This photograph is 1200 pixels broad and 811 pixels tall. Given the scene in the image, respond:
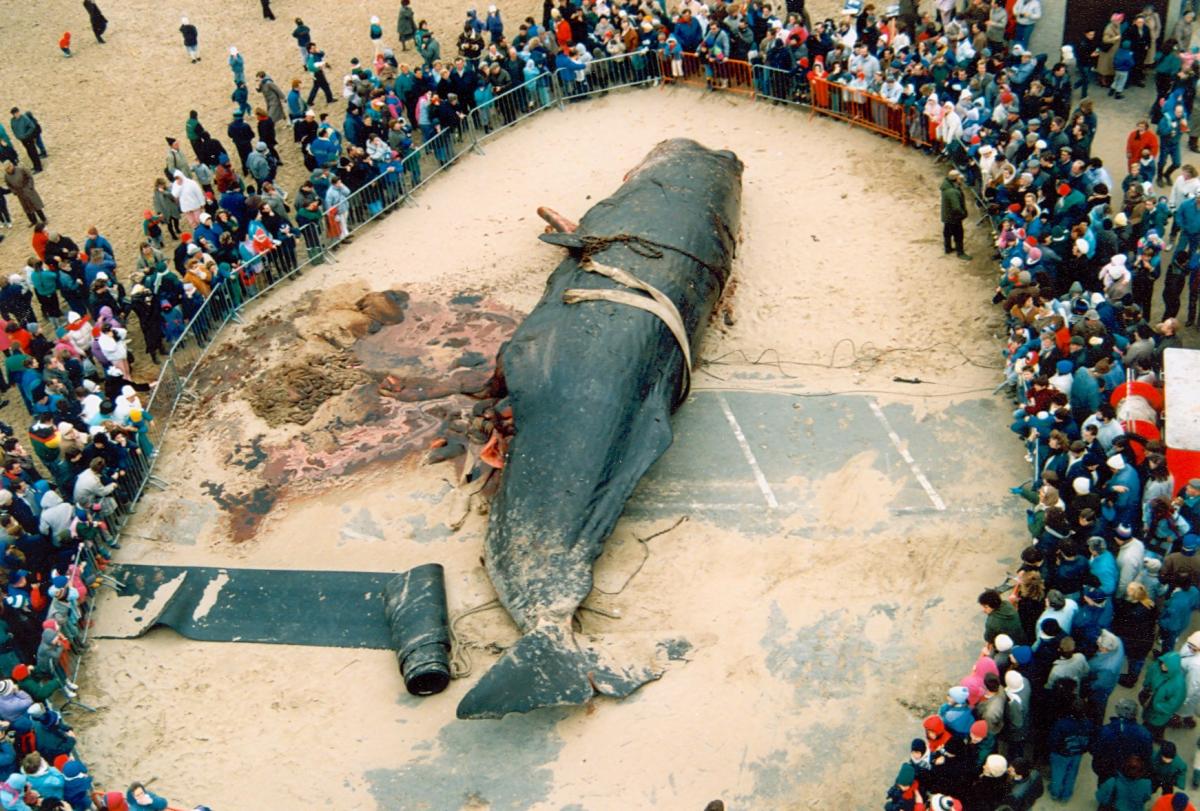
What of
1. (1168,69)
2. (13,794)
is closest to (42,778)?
(13,794)

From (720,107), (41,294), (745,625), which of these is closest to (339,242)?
(41,294)

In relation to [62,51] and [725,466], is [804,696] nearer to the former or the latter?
[725,466]

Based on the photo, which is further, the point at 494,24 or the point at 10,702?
the point at 494,24

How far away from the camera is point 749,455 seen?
19.2 metres

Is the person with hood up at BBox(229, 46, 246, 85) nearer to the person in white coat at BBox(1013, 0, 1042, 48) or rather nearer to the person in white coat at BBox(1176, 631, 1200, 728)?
the person in white coat at BBox(1013, 0, 1042, 48)

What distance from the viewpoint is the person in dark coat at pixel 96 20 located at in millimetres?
33344

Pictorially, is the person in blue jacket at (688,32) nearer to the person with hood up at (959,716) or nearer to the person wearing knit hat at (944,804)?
the person with hood up at (959,716)

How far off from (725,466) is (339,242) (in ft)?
32.1

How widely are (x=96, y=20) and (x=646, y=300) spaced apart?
20.7 meters

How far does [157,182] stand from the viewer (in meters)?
25.4

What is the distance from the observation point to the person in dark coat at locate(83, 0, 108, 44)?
33.3m

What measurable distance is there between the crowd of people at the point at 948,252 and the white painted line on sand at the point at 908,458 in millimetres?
1024

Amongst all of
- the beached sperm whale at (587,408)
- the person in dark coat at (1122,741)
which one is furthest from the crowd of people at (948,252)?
the beached sperm whale at (587,408)

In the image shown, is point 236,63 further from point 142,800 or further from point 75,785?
point 142,800
